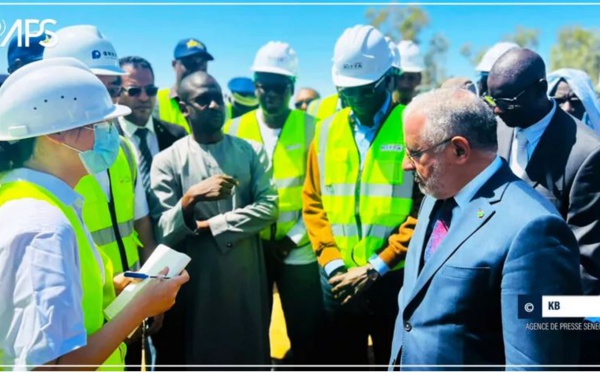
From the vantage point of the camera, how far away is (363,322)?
133 inches

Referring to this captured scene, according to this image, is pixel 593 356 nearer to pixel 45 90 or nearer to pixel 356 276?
pixel 356 276

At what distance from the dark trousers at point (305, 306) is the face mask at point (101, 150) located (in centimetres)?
188

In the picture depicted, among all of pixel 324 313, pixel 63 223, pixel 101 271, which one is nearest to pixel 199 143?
pixel 324 313

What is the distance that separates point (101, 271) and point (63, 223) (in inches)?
13.1

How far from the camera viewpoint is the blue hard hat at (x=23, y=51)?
3.17 m

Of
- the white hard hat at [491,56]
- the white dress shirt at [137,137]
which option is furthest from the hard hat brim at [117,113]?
the white hard hat at [491,56]

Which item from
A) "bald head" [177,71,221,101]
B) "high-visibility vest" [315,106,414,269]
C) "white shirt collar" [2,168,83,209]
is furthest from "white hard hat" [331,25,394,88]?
"white shirt collar" [2,168,83,209]

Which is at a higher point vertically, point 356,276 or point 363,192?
point 363,192

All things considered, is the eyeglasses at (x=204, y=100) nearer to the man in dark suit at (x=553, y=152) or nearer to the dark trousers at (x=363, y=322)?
the dark trousers at (x=363, y=322)

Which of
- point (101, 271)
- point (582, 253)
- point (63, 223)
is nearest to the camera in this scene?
point (63, 223)

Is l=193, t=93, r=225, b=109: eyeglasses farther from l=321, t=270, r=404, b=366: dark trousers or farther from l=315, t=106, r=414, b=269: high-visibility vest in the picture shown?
l=321, t=270, r=404, b=366: dark trousers

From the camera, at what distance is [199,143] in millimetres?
3387

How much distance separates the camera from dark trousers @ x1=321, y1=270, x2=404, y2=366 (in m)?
3.24

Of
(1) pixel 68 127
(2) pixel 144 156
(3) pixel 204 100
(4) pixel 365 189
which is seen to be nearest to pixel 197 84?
(3) pixel 204 100
